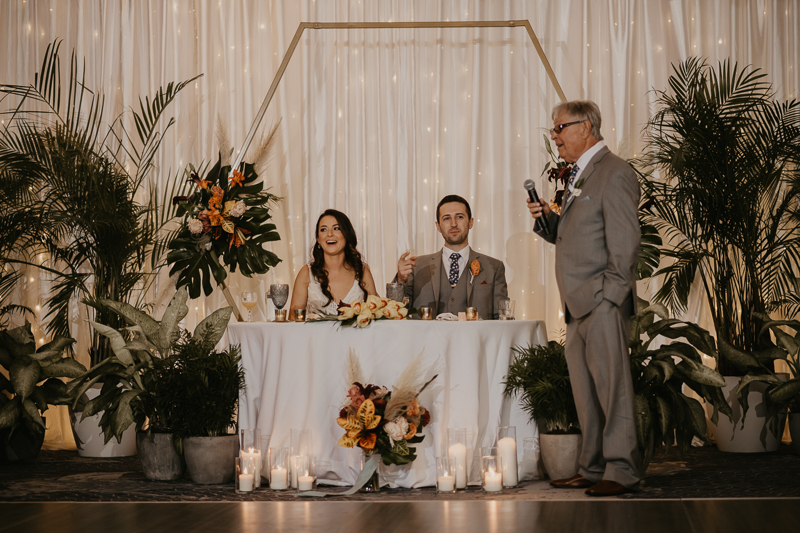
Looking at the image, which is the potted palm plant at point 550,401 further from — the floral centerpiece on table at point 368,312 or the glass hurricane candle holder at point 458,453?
the floral centerpiece on table at point 368,312

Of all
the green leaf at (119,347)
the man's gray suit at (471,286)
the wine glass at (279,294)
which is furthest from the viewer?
the man's gray suit at (471,286)

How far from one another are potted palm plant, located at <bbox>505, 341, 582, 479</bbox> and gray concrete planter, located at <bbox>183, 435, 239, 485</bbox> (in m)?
1.33

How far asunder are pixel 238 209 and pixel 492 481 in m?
1.92

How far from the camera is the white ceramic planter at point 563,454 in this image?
3.48 m

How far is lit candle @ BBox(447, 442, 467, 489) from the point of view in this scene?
333 cm

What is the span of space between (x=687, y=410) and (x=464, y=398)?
3.44ft

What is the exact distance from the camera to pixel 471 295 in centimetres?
450

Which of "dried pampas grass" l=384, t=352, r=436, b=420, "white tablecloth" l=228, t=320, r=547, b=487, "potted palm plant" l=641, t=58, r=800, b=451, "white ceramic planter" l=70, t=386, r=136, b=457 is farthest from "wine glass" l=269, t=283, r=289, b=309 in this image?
"potted palm plant" l=641, t=58, r=800, b=451

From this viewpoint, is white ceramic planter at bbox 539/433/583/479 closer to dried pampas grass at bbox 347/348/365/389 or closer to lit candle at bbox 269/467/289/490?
dried pampas grass at bbox 347/348/365/389

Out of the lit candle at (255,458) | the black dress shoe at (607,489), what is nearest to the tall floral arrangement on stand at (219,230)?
the lit candle at (255,458)

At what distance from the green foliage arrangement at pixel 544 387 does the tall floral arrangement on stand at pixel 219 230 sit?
62.4 inches

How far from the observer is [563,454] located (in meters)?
3.49

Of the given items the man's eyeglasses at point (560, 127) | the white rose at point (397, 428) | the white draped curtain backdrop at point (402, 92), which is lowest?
the white rose at point (397, 428)

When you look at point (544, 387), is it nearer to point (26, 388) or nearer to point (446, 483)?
point (446, 483)
